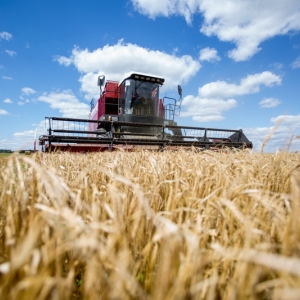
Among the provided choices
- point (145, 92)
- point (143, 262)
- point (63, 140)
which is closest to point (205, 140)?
point (145, 92)

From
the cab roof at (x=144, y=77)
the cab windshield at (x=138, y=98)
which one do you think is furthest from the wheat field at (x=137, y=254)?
the cab roof at (x=144, y=77)

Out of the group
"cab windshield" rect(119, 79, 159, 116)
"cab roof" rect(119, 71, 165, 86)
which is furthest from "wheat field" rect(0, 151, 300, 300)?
"cab roof" rect(119, 71, 165, 86)

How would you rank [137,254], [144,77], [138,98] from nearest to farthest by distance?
1. [137,254]
2. [144,77]
3. [138,98]

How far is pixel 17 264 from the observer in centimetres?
41

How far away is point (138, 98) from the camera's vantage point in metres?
8.77

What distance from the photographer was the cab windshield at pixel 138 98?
340 inches

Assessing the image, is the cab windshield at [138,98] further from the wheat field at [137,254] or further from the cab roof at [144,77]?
the wheat field at [137,254]

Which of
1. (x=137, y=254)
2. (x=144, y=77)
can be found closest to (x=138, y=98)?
(x=144, y=77)

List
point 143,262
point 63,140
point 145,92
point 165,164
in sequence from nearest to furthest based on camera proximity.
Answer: point 143,262
point 165,164
point 63,140
point 145,92

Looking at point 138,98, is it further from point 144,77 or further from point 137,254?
point 137,254

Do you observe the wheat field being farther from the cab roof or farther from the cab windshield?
the cab roof

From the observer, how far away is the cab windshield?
8625mm

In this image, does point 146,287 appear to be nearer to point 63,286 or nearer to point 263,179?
point 63,286

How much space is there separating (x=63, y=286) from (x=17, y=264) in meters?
0.11
